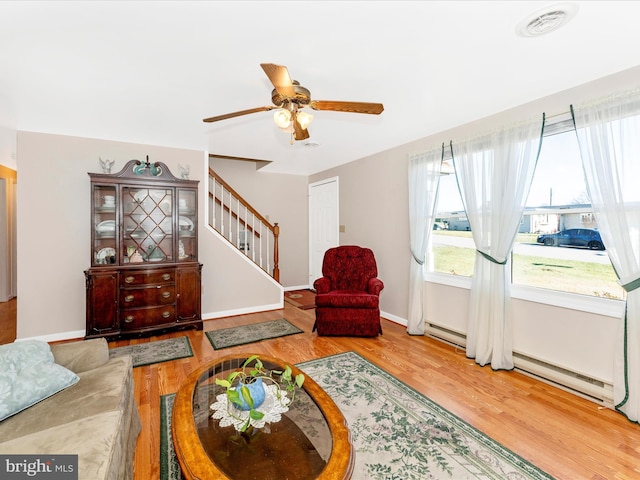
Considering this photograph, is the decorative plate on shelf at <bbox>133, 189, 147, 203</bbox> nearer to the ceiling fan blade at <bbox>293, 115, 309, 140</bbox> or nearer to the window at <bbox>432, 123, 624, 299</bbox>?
the ceiling fan blade at <bbox>293, 115, 309, 140</bbox>

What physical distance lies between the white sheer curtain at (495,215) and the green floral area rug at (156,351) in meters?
3.03

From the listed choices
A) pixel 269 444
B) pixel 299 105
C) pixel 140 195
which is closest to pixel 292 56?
pixel 299 105

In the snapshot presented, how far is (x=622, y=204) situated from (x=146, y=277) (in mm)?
4639

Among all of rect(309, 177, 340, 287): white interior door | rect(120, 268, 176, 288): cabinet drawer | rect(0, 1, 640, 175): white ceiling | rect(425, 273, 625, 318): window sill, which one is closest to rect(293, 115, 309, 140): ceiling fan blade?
rect(0, 1, 640, 175): white ceiling

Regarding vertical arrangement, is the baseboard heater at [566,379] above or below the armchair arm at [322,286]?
below

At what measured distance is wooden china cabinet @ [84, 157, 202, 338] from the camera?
11.6 feet

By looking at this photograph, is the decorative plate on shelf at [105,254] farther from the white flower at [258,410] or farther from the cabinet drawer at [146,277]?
the white flower at [258,410]

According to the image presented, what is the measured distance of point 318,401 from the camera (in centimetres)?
158

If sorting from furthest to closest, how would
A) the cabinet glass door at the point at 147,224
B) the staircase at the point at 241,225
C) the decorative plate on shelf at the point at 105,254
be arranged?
the staircase at the point at 241,225, the cabinet glass door at the point at 147,224, the decorative plate on shelf at the point at 105,254

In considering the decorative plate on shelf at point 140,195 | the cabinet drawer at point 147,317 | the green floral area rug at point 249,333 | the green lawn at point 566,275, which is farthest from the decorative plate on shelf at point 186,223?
the green lawn at point 566,275

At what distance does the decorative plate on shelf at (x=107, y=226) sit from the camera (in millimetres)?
3676

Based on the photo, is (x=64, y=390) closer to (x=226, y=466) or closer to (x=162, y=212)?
(x=226, y=466)

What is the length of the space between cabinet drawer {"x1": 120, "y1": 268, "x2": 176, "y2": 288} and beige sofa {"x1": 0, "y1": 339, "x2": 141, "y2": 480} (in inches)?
70.9

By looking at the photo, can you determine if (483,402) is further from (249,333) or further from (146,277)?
(146,277)
